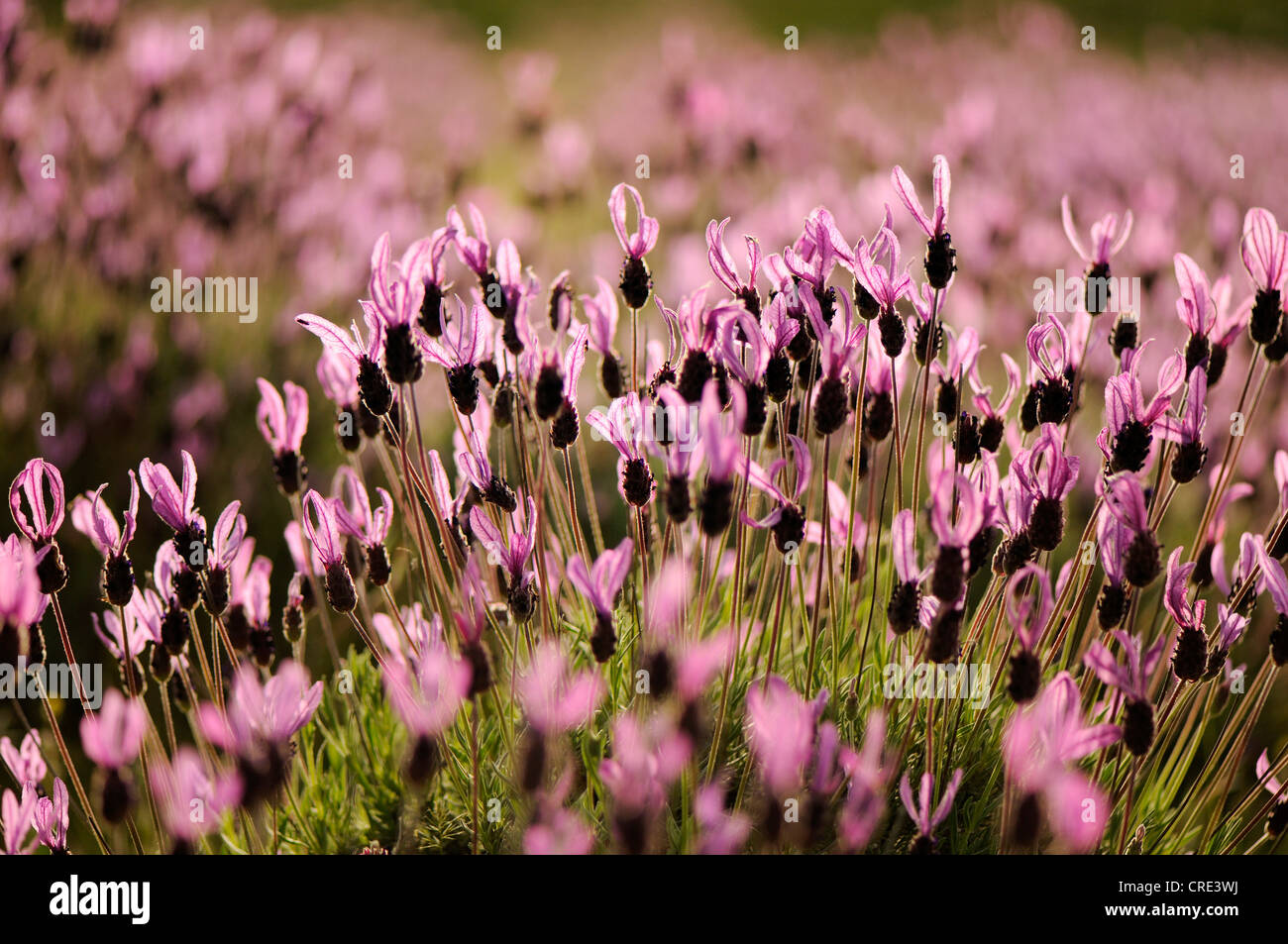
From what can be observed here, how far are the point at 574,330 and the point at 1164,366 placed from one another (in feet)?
2.59

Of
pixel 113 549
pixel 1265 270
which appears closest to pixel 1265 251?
pixel 1265 270

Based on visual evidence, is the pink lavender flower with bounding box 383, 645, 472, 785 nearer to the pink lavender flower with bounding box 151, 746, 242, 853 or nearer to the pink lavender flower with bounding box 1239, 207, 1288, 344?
the pink lavender flower with bounding box 151, 746, 242, 853

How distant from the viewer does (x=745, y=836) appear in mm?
1425

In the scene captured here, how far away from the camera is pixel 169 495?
1.33 m

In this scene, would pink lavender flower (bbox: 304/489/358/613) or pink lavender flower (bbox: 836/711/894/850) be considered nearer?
pink lavender flower (bbox: 836/711/894/850)

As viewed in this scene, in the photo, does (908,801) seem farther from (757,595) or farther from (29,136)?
(29,136)

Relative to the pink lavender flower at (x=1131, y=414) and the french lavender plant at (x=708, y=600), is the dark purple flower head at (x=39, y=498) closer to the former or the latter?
the french lavender plant at (x=708, y=600)

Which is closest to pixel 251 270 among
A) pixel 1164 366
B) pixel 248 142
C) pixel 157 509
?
pixel 248 142

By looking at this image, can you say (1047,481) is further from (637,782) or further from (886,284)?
(637,782)

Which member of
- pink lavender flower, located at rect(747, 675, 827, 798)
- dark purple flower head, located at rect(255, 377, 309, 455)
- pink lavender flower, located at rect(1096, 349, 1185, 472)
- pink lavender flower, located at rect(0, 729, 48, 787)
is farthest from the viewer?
dark purple flower head, located at rect(255, 377, 309, 455)

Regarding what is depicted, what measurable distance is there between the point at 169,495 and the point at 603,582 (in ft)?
1.92

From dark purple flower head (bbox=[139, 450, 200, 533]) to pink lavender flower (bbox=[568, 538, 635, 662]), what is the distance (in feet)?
1.74

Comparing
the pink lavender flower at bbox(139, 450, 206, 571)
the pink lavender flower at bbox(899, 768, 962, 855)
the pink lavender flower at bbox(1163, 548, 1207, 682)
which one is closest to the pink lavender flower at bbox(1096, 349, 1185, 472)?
the pink lavender flower at bbox(1163, 548, 1207, 682)

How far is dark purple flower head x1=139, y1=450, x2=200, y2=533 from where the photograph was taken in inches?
52.1
